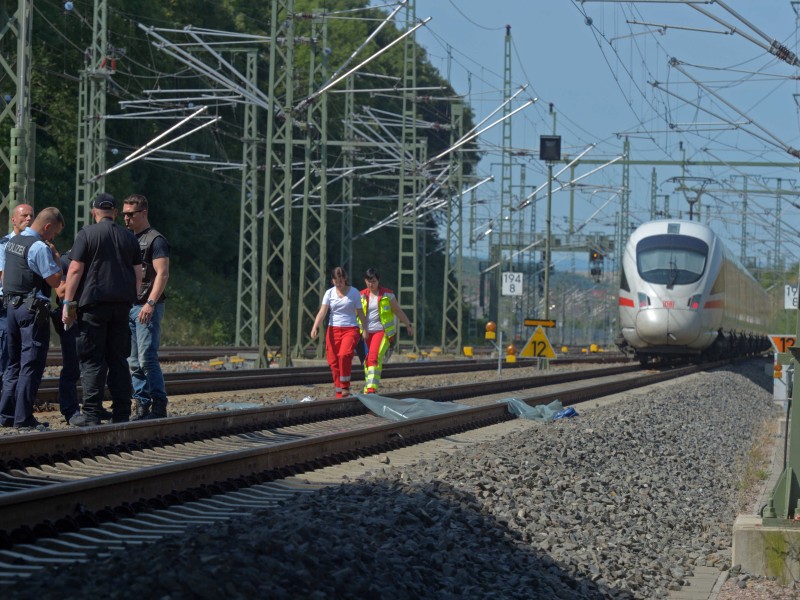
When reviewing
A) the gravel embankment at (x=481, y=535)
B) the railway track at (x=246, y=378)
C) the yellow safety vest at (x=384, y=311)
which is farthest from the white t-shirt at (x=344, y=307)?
the gravel embankment at (x=481, y=535)

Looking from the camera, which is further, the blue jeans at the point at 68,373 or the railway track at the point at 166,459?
the blue jeans at the point at 68,373

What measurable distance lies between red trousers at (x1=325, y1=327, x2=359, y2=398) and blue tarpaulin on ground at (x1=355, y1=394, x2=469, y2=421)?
904mm

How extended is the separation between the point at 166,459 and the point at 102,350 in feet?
4.23

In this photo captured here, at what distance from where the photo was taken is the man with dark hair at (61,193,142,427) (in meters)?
10.4

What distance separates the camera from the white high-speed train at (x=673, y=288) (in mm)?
31469

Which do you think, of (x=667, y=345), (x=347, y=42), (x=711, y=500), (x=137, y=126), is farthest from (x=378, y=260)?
(x=711, y=500)

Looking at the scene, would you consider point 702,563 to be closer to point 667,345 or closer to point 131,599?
point 131,599

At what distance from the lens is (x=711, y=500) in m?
11.9

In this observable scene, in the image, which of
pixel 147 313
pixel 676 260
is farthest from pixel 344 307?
pixel 676 260

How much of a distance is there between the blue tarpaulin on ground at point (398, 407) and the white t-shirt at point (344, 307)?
1057mm

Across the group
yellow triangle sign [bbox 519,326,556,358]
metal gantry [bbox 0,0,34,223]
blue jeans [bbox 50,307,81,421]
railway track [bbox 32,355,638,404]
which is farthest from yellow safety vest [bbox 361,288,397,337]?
yellow triangle sign [bbox 519,326,556,358]

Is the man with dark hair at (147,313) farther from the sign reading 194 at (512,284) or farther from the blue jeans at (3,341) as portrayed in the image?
the sign reading 194 at (512,284)

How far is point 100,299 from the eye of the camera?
10.4 m

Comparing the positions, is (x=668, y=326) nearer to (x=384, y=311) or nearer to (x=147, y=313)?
(x=384, y=311)
